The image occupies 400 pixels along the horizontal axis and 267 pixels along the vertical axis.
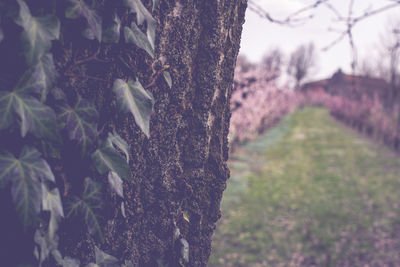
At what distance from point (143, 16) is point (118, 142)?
443 millimetres

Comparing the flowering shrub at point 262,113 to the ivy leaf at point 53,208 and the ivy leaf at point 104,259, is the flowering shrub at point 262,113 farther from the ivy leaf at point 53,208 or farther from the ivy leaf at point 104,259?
the ivy leaf at point 53,208

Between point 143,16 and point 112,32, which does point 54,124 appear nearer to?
point 112,32

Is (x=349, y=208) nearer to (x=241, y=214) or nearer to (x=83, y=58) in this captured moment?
(x=241, y=214)

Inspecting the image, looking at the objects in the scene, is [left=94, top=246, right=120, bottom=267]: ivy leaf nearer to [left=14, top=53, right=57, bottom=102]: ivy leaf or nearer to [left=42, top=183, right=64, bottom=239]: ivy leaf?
[left=42, top=183, right=64, bottom=239]: ivy leaf

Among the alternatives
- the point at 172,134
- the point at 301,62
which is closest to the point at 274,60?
the point at 301,62

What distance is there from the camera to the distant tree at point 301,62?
5549 cm

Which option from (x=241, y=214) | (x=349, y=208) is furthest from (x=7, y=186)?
(x=349, y=208)

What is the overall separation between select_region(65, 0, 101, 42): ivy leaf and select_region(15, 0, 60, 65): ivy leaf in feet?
0.29

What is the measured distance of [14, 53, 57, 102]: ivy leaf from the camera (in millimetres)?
963

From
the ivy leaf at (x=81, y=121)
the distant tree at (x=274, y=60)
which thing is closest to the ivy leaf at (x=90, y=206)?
the ivy leaf at (x=81, y=121)

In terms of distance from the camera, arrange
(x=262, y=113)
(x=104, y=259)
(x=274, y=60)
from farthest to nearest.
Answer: (x=274, y=60), (x=262, y=113), (x=104, y=259)

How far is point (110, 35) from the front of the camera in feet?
3.83

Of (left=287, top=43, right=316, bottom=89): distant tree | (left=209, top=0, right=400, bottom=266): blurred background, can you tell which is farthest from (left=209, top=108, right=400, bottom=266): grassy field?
(left=287, top=43, right=316, bottom=89): distant tree

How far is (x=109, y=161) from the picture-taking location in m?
1.19
